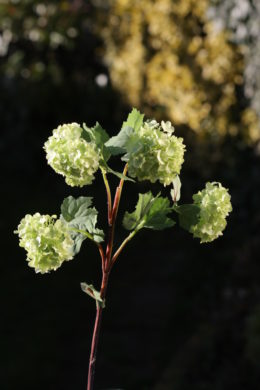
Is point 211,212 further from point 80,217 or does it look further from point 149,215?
point 80,217

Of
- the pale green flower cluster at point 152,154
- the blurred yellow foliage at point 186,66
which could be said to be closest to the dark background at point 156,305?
the blurred yellow foliage at point 186,66

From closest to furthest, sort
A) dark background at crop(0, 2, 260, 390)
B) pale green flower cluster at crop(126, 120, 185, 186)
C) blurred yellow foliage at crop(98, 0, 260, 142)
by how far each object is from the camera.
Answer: pale green flower cluster at crop(126, 120, 185, 186) → dark background at crop(0, 2, 260, 390) → blurred yellow foliage at crop(98, 0, 260, 142)

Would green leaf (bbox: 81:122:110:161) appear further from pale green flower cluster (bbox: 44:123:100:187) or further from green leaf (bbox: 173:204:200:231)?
green leaf (bbox: 173:204:200:231)

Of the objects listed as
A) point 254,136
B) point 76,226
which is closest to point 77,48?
point 254,136

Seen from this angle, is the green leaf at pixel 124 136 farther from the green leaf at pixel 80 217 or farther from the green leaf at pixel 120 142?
the green leaf at pixel 80 217

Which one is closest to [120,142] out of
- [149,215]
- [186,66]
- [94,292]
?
[149,215]

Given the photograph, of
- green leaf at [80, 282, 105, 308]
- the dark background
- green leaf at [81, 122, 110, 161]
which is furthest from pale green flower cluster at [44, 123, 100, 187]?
the dark background

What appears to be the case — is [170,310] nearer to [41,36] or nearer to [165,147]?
[41,36]
